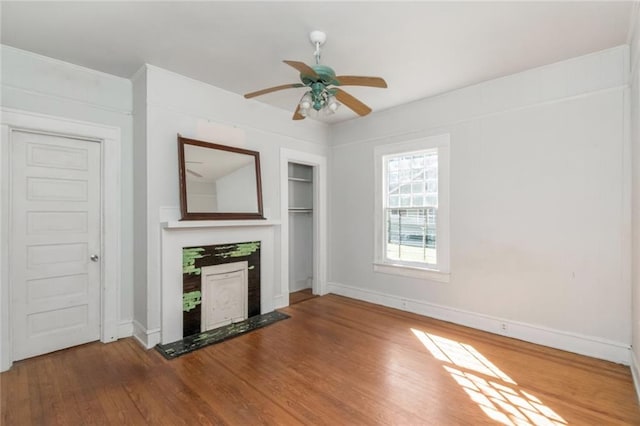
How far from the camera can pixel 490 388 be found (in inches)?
91.6

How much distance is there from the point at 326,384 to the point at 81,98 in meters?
3.54

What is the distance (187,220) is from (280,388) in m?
1.87

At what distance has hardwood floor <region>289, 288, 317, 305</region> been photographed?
463 cm

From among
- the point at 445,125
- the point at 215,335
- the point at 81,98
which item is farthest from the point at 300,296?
the point at 81,98

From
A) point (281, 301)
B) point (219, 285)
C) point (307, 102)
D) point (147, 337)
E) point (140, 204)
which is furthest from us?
point (281, 301)

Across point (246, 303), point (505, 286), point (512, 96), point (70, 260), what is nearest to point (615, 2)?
point (512, 96)

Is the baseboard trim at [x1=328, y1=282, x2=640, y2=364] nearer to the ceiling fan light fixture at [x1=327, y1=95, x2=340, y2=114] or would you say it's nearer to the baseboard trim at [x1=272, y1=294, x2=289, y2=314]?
the baseboard trim at [x1=272, y1=294, x2=289, y2=314]

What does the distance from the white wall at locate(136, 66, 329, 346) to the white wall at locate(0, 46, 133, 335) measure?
408 millimetres

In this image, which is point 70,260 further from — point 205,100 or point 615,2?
point 615,2

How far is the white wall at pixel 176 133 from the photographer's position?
3.04m

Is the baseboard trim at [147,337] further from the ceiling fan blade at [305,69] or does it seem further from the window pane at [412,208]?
the window pane at [412,208]

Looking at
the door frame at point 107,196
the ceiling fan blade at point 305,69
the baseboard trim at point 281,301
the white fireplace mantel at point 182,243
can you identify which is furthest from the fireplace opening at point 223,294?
the ceiling fan blade at point 305,69

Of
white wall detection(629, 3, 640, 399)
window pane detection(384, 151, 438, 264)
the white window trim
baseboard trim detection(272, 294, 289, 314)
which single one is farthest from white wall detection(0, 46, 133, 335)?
white wall detection(629, 3, 640, 399)

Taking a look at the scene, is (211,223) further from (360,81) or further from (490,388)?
(490,388)
